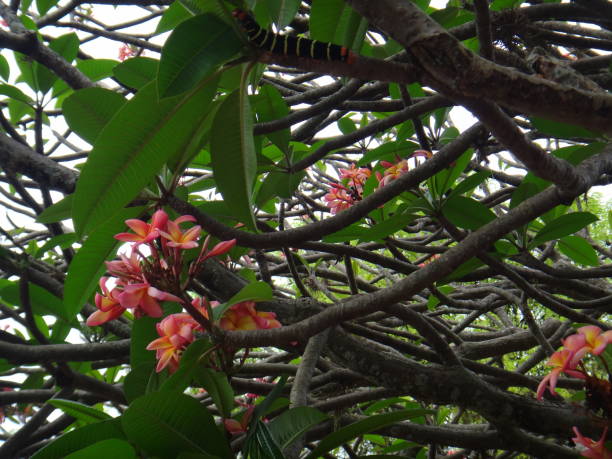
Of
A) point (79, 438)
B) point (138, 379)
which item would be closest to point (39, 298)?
point (138, 379)

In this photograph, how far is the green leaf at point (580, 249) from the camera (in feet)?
5.69

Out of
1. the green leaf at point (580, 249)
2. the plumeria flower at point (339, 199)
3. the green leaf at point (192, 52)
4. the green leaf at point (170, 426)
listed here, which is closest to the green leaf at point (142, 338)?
the green leaf at point (170, 426)

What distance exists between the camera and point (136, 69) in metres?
1.36

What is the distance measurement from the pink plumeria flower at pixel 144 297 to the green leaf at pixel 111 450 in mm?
210

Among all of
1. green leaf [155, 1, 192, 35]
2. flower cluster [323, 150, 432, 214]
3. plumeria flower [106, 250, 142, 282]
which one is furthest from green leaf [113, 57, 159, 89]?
flower cluster [323, 150, 432, 214]

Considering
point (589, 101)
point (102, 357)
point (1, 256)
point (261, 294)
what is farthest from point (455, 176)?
point (1, 256)

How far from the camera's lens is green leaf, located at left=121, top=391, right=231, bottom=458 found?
Answer: 2.77ft

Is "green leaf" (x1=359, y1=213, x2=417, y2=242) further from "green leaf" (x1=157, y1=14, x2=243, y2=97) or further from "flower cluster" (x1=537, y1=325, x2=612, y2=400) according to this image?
"green leaf" (x1=157, y1=14, x2=243, y2=97)

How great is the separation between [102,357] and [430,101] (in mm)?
959

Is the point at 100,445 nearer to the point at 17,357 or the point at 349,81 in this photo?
the point at 17,357

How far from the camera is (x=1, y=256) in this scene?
5.16 ft

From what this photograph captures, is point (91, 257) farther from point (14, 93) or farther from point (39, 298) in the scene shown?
point (14, 93)

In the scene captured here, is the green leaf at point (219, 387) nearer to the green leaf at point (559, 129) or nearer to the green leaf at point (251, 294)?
the green leaf at point (251, 294)

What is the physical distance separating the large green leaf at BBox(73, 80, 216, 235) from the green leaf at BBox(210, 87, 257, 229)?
0.13 feet
